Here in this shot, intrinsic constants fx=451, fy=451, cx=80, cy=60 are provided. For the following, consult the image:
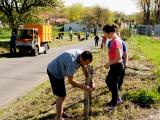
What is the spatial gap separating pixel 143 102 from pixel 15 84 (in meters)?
7.80

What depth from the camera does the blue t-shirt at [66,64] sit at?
830 centimetres

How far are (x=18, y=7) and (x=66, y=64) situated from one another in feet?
122

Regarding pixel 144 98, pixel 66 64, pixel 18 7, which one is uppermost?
pixel 18 7

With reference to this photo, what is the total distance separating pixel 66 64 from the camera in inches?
331

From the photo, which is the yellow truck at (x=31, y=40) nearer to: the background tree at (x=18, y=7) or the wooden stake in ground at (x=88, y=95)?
the background tree at (x=18, y=7)

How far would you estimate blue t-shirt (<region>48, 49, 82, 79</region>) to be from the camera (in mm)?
8305

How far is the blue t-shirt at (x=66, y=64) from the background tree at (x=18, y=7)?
34524mm

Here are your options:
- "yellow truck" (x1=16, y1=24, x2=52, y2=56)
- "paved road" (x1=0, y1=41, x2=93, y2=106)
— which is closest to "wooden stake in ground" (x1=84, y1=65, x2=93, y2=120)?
"paved road" (x1=0, y1=41, x2=93, y2=106)

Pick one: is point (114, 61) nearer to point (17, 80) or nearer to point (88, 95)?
point (88, 95)

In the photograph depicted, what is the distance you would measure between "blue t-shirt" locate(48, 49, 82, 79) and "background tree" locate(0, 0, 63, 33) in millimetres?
34524

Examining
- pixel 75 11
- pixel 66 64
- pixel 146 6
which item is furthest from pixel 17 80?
pixel 75 11

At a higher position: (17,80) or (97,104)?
(97,104)

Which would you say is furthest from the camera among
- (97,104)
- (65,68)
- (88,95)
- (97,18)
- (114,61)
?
(97,18)

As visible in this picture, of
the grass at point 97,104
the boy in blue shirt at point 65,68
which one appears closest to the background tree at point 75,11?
the grass at point 97,104
